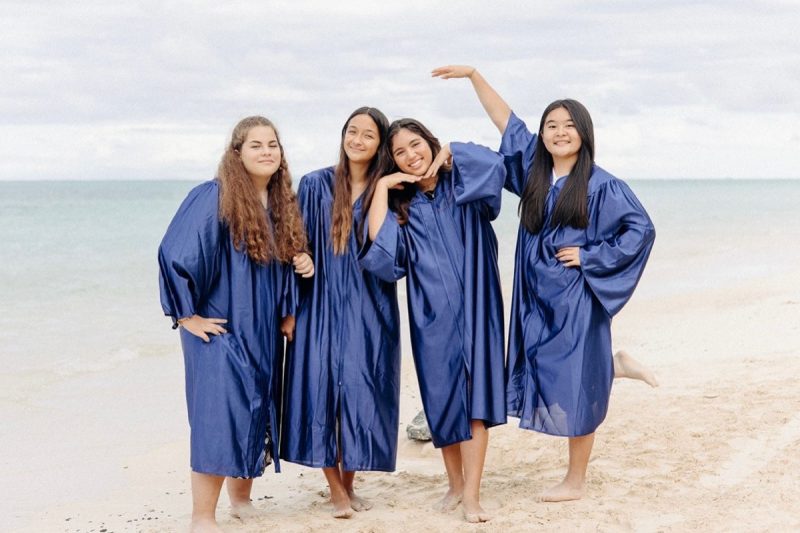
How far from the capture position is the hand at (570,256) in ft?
15.9

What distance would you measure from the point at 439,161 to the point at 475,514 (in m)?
1.80

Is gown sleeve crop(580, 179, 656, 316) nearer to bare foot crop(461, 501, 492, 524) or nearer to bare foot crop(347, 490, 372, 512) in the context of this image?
bare foot crop(461, 501, 492, 524)

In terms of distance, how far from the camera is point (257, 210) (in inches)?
→ 183

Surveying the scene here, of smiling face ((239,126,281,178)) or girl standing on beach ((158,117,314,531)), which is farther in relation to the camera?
smiling face ((239,126,281,178))

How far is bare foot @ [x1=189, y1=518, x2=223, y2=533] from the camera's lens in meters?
4.79

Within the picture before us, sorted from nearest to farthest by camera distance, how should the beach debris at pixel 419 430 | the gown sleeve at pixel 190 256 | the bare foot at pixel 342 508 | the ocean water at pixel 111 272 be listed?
the gown sleeve at pixel 190 256 < the bare foot at pixel 342 508 < the beach debris at pixel 419 430 < the ocean water at pixel 111 272

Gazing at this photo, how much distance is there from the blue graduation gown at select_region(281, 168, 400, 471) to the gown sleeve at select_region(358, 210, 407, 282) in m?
0.14

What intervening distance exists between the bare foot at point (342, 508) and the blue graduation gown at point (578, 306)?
988 mm

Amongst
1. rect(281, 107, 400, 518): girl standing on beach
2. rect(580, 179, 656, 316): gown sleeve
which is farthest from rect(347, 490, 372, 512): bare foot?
rect(580, 179, 656, 316): gown sleeve

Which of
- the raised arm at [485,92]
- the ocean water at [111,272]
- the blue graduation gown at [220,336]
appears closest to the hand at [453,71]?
the raised arm at [485,92]

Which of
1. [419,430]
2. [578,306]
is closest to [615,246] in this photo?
[578,306]

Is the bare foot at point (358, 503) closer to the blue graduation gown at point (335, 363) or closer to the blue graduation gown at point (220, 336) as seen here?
the blue graduation gown at point (335, 363)

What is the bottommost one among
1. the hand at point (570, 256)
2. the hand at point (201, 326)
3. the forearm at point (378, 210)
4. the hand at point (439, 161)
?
the hand at point (201, 326)

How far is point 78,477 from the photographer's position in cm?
645
